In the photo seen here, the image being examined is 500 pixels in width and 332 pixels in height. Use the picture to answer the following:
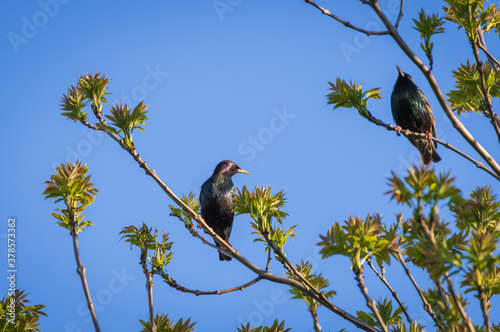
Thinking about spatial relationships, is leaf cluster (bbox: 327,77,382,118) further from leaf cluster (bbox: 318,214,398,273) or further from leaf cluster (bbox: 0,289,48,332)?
leaf cluster (bbox: 0,289,48,332)

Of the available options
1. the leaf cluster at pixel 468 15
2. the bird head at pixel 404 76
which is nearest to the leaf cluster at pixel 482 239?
the leaf cluster at pixel 468 15

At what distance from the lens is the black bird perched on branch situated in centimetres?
709

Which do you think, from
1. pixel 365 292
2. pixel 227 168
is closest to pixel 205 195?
pixel 227 168

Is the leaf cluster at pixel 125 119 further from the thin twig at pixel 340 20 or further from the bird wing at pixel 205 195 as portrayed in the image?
the bird wing at pixel 205 195

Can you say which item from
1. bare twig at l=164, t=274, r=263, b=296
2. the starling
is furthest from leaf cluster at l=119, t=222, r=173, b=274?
the starling

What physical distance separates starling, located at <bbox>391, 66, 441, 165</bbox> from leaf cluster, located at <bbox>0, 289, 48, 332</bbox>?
15.5 ft

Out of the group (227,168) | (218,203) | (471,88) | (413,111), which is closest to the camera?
(471,88)

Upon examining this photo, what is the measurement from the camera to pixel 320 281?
3.91 metres

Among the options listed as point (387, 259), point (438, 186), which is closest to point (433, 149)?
point (387, 259)

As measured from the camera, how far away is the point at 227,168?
24.6 ft

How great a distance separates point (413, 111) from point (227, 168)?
2.60 meters

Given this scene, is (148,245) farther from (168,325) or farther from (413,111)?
(413,111)

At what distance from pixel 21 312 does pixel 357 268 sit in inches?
98.6

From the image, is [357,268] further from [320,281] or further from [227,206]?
[227,206]
